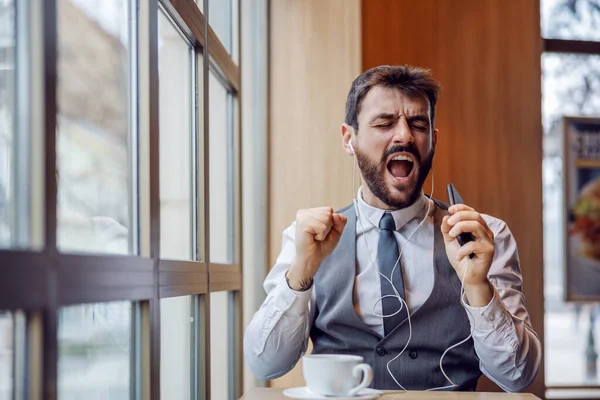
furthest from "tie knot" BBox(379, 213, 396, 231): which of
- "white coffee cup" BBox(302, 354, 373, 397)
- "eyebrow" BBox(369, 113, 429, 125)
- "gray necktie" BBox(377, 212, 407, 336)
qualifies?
"white coffee cup" BBox(302, 354, 373, 397)

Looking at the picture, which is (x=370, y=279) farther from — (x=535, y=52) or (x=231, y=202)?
(x=535, y=52)

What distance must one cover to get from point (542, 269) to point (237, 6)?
1.46m

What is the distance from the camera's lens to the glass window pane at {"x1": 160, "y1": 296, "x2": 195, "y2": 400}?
59.0 inches

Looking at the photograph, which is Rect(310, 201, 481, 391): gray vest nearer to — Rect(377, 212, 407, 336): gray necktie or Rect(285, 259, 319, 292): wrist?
Rect(377, 212, 407, 336): gray necktie

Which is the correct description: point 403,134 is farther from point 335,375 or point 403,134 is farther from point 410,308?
point 335,375

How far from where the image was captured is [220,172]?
230 centimetres

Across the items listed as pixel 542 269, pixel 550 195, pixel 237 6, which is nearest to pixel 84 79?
pixel 237 6

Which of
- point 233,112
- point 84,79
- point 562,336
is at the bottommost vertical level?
point 562,336

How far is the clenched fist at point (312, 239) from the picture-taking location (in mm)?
1448

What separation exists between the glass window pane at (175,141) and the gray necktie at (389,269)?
1.52 feet

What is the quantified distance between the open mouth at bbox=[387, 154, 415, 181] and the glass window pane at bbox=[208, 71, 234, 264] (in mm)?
558

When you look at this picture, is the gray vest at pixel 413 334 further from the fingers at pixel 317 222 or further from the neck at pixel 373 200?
the fingers at pixel 317 222

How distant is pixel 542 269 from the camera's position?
278 cm

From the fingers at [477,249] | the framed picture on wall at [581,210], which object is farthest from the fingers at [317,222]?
the framed picture on wall at [581,210]
